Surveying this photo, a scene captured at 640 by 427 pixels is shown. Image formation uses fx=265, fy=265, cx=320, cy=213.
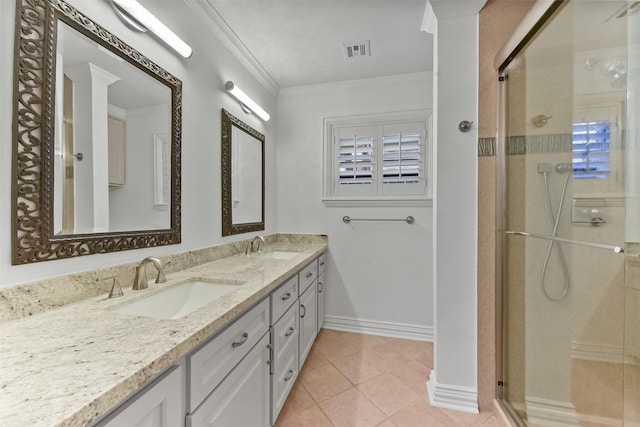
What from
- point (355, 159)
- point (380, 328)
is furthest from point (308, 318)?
point (355, 159)

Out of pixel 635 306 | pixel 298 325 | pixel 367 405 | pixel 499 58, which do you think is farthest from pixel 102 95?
pixel 635 306

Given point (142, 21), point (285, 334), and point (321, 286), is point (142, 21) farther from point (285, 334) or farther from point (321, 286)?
point (321, 286)

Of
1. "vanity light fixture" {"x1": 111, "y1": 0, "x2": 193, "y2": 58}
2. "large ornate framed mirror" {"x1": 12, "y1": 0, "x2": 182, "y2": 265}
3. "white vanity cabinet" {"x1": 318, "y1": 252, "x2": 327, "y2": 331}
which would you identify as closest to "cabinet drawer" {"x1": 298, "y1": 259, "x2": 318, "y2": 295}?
"white vanity cabinet" {"x1": 318, "y1": 252, "x2": 327, "y2": 331}

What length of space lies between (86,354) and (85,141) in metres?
0.79

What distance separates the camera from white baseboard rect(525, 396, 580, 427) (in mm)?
1184

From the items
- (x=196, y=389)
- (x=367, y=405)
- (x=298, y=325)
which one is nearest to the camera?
(x=196, y=389)

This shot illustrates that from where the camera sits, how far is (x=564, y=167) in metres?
1.21

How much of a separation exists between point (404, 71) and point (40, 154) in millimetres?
2446

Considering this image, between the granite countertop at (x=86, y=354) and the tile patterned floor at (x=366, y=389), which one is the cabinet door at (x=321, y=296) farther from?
the granite countertop at (x=86, y=354)

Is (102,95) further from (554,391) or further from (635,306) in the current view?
(554,391)

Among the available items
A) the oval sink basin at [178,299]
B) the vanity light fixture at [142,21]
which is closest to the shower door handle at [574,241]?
the oval sink basin at [178,299]

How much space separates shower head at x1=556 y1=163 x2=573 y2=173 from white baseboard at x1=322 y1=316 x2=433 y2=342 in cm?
166

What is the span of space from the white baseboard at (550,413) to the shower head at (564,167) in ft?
3.48

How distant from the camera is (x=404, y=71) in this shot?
2.32m
